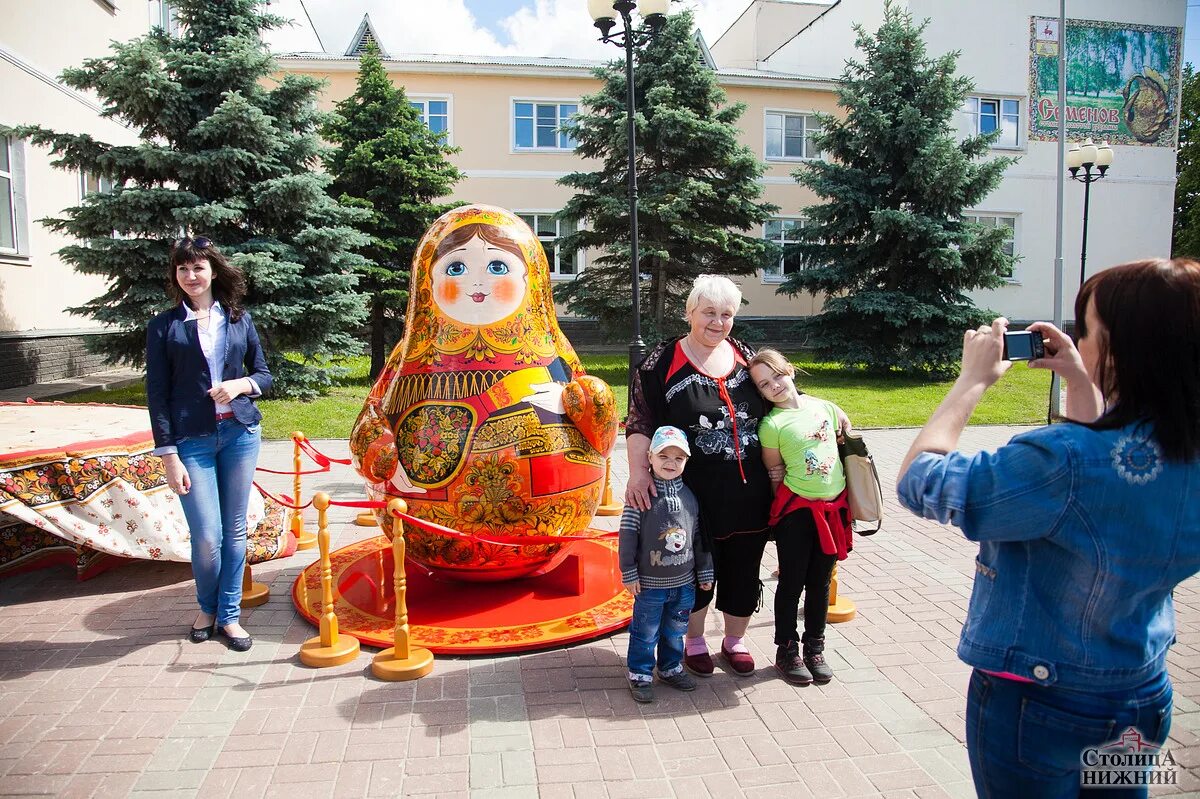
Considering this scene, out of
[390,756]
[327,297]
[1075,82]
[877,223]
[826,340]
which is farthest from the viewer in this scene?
[1075,82]

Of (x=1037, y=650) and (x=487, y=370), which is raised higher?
(x=487, y=370)

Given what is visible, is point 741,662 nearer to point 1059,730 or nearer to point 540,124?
point 1059,730

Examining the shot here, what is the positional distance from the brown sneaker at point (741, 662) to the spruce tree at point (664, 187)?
12.5m

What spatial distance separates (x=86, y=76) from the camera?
1112 cm

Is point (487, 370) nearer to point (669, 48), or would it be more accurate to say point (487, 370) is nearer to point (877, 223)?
point (877, 223)

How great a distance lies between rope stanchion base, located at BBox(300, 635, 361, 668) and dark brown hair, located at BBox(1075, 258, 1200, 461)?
3.40 meters

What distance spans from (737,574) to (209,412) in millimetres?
2668

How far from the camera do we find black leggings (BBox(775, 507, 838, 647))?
3.54 meters

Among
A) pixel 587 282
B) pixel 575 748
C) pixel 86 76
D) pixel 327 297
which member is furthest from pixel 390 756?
pixel 587 282

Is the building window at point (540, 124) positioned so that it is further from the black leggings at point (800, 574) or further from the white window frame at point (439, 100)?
the black leggings at point (800, 574)

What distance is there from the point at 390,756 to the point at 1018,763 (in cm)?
226

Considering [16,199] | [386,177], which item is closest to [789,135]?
[386,177]

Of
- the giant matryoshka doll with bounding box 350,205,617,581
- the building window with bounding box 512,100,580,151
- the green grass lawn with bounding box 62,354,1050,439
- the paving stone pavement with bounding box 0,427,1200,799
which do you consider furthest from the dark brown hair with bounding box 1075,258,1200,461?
the building window with bounding box 512,100,580,151

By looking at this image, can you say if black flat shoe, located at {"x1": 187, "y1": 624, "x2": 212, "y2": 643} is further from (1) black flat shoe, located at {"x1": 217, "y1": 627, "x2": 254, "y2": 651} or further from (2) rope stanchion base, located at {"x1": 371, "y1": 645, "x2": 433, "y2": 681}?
(2) rope stanchion base, located at {"x1": 371, "y1": 645, "x2": 433, "y2": 681}
